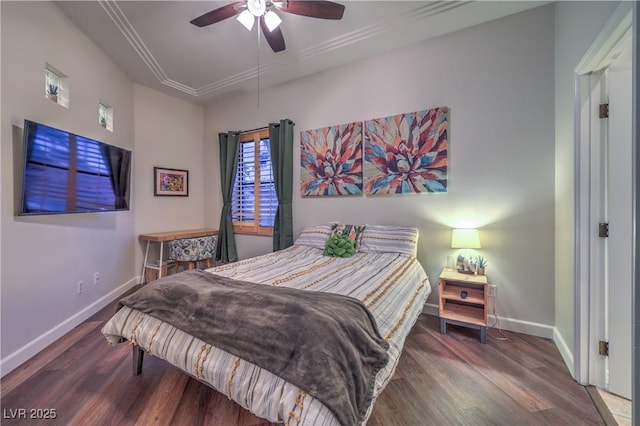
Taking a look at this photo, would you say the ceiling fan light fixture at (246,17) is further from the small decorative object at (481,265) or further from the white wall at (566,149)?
the small decorative object at (481,265)

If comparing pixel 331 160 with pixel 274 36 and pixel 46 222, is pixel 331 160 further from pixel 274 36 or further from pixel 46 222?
pixel 46 222

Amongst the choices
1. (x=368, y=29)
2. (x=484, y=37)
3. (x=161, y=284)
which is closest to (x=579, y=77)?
(x=484, y=37)

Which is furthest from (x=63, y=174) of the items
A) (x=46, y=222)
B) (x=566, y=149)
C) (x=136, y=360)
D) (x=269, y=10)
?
(x=566, y=149)

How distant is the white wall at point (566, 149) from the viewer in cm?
179

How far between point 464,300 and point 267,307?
1946mm

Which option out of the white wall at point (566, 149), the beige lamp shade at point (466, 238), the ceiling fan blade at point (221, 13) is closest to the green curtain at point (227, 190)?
the ceiling fan blade at point (221, 13)

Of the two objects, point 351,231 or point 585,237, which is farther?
point 351,231

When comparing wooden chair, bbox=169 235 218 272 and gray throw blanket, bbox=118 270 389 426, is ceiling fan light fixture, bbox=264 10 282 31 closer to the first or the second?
gray throw blanket, bbox=118 270 389 426

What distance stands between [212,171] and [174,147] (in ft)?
2.24

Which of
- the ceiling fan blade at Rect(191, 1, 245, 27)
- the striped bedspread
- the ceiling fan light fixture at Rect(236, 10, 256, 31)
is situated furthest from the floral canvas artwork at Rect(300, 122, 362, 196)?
the ceiling fan blade at Rect(191, 1, 245, 27)

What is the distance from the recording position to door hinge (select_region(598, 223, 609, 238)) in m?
1.64

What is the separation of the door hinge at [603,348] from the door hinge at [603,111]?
1.51 meters

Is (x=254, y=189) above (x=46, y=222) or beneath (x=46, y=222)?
above

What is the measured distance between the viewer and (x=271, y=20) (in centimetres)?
203
